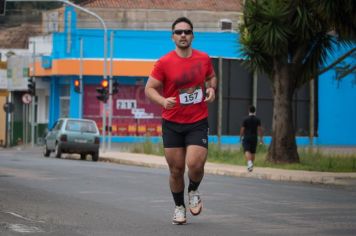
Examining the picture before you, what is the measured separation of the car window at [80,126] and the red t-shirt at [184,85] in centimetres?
2415

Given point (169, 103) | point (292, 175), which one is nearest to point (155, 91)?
point (169, 103)

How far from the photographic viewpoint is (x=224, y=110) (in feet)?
162

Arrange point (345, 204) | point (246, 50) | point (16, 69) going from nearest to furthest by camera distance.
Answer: point (345, 204) < point (246, 50) < point (16, 69)

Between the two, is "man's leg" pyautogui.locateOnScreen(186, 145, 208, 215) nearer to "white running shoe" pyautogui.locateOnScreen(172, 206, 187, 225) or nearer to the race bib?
"white running shoe" pyautogui.locateOnScreen(172, 206, 187, 225)

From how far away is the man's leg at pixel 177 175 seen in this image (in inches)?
383

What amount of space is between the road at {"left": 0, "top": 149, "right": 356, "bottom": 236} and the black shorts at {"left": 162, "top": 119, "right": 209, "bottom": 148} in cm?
95

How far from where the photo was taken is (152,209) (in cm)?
1180

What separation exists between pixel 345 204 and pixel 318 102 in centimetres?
3944

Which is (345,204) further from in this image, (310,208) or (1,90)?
(1,90)

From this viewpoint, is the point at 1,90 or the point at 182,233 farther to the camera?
the point at 1,90

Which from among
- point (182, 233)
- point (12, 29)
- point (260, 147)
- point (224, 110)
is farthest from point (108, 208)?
point (12, 29)

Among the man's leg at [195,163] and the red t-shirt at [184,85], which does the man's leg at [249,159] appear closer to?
the man's leg at [195,163]

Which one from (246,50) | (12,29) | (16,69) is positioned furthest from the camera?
(12,29)

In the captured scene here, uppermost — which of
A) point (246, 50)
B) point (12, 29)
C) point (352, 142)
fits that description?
point (12, 29)
